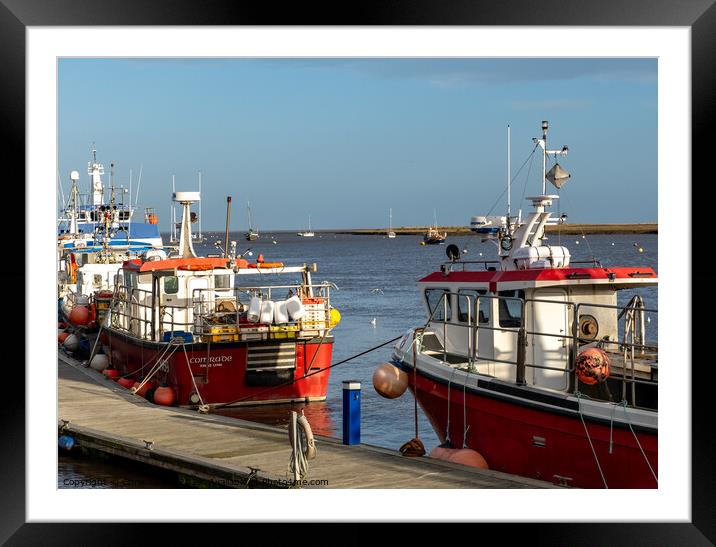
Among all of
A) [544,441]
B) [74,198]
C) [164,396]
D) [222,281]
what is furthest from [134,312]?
[74,198]

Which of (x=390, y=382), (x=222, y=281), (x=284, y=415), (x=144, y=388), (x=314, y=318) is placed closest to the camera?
(x=390, y=382)

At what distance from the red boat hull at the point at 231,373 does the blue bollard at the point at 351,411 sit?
433cm

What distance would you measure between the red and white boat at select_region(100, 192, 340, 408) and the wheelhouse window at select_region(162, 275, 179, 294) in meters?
0.02

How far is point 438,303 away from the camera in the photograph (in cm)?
1301

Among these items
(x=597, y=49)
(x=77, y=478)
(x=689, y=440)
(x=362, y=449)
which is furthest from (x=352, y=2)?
(x=77, y=478)

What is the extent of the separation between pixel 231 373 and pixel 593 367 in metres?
7.33

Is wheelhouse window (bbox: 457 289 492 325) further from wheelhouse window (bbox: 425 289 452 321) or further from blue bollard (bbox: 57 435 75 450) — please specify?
blue bollard (bbox: 57 435 75 450)

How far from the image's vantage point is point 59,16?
6.57m

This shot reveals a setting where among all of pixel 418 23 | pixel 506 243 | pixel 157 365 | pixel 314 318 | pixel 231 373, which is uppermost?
pixel 418 23

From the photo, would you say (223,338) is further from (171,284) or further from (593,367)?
(593,367)

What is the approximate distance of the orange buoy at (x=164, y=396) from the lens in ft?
50.4

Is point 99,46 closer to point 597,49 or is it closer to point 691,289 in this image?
point 597,49

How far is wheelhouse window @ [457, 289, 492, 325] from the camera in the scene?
12.4 meters

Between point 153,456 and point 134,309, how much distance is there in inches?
307
